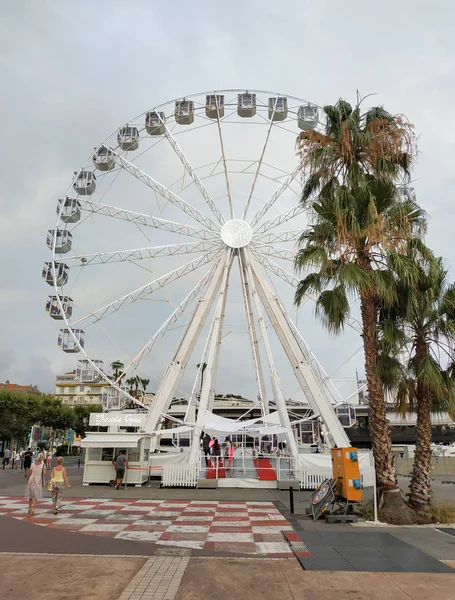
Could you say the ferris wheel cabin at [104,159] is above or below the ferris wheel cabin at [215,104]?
below

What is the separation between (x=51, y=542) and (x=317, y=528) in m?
5.42

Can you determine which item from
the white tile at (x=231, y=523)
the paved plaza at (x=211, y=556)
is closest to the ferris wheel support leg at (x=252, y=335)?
the paved plaza at (x=211, y=556)

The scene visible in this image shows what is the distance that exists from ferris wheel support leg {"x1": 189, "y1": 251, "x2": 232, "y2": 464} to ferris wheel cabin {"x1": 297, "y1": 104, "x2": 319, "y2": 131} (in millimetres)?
7441

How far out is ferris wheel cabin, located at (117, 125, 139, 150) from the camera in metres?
23.6

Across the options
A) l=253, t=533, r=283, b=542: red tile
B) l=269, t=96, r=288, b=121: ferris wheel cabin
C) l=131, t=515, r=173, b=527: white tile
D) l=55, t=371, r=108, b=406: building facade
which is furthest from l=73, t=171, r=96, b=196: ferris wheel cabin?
l=55, t=371, r=108, b=406: building facade

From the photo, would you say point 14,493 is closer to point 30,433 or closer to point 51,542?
point 51,542

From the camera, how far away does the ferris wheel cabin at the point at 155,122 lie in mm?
23672

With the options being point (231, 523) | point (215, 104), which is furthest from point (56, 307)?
point (231, 523)

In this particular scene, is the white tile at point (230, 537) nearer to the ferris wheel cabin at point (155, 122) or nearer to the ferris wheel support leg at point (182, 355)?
the ferris wheel support leg at point (182, 355)

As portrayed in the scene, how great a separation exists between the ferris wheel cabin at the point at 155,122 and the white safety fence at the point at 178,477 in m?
16.3

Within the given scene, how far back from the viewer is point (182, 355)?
2138 cm

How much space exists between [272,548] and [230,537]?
3.70 ft

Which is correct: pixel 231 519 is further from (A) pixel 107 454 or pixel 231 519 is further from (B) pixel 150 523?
(A) pixel 107 454

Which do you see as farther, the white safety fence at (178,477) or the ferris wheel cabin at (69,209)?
the ferris wheel cabin at (69,209)
